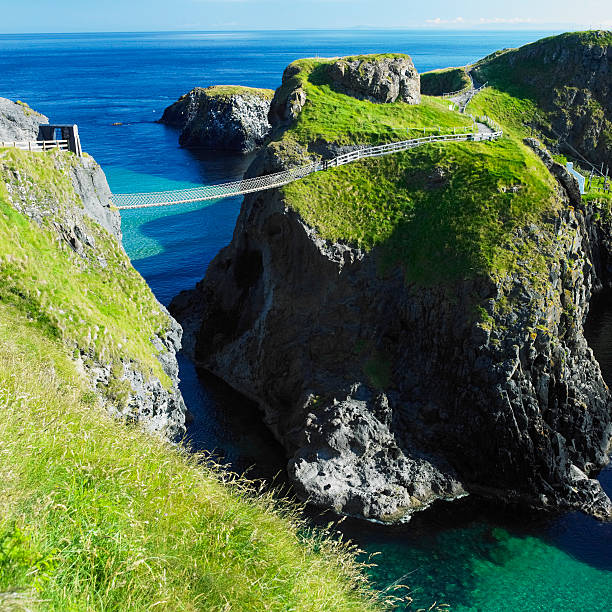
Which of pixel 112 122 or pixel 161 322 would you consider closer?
pixel 161 322

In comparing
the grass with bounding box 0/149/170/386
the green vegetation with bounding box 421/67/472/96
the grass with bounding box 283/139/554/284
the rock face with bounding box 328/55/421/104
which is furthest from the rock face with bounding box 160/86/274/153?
the grass with bounding box 0/149/170/386

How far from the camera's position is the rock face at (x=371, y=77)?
59.9m

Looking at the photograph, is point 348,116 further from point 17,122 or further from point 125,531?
point 125,531

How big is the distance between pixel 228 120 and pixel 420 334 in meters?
106

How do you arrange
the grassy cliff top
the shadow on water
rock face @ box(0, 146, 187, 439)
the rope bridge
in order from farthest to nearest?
the grassy cliff top < the rope bridge < the shadow on water < rock face @ box(0, 146, 187, 439)

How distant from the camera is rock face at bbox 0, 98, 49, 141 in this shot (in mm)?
35281

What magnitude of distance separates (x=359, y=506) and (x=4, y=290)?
71.8ft

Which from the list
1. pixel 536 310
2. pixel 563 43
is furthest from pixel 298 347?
pixel 563 43

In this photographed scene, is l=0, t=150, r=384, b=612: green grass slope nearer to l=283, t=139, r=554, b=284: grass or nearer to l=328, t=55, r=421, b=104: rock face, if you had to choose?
l=283, t=139, r=554, b=284: grass

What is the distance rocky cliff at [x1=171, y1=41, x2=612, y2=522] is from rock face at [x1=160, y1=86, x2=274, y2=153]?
274ft

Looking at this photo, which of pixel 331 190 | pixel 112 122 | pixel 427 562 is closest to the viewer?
pixel 427 562

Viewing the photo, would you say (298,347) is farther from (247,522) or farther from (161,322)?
(247,522)

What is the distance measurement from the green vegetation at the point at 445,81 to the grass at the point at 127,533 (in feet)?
299

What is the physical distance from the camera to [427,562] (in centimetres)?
3014
